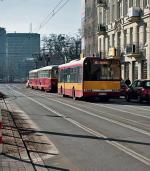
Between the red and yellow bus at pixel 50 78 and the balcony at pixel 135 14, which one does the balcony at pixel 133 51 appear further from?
the red and yellow bus at pixel 50 78

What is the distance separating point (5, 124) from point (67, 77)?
2571cm

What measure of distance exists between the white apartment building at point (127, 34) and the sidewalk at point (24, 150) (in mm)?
40474

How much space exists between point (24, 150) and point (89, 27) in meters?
76.6

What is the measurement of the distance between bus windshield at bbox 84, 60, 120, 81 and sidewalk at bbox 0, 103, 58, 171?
19263 millimetres

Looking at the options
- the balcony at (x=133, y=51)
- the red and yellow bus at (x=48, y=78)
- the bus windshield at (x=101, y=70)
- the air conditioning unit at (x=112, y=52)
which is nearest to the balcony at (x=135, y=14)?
the balcony at (x=133, y=51)

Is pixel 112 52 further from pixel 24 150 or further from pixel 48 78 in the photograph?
pixel 24 150

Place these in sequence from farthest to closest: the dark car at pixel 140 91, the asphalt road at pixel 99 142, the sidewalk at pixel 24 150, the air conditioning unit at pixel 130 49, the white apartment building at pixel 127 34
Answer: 1. the air conditioning unit at pixel 130 49
2. the white apartment building at pixel 127 34
3. the dark car at pixel 140 91
4. the asphalt road at pixel 99 142
5. the sidewalk at pixel 24 150

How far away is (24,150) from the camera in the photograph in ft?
40.7

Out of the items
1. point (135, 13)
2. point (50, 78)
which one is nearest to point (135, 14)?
point (135, 13)

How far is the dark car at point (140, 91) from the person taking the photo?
122 feet

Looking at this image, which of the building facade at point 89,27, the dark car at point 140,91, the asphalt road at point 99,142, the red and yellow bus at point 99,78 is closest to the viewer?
the asphalt road at point 99,142

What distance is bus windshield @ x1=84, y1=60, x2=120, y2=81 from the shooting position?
36.7 meters

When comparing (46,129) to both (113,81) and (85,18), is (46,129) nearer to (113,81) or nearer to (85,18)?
(113,81)

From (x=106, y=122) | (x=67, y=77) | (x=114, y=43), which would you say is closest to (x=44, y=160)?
(x=106, y=122)
